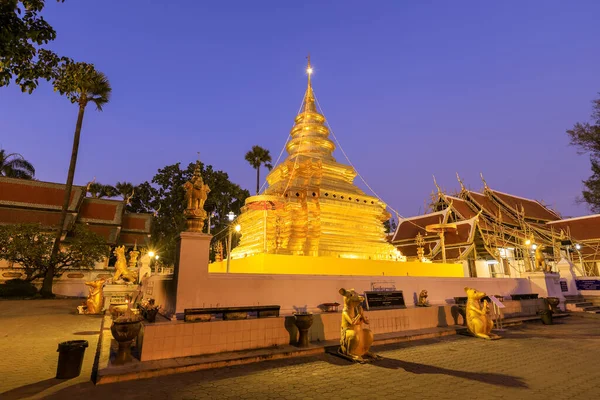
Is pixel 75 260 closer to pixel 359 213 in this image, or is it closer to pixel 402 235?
pixel 359 213

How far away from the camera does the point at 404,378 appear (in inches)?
227

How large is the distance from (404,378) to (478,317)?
527cm

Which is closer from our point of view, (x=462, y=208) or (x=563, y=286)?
(x=563, y=286)

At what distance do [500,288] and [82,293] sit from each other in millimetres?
28195

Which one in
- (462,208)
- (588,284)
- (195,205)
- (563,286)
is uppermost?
(462,208)

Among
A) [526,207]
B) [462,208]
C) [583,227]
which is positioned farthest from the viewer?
[526,207]

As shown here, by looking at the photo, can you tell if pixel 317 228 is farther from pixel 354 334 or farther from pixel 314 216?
pixel 354 334

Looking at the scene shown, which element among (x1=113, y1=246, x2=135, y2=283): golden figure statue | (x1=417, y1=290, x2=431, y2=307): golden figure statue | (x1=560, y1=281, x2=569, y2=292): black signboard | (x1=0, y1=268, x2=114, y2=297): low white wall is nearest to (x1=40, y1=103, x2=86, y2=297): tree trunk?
(x1=0, y1=268, x2=114, y2=297): low white wall

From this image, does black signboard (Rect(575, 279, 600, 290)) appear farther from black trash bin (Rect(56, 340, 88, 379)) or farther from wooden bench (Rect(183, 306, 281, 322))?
black trash bin (Rect(56, 340, 88, 379))

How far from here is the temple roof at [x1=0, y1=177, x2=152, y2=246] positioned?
1101 inches

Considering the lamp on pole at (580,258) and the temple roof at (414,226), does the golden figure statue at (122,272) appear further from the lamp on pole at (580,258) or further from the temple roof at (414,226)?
the lamp on pole at (580,258)

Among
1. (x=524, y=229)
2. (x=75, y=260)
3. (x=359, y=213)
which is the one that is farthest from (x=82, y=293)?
(x=524, y=229)

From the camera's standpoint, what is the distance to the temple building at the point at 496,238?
22.5 m

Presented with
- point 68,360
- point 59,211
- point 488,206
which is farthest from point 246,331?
point 488,206
